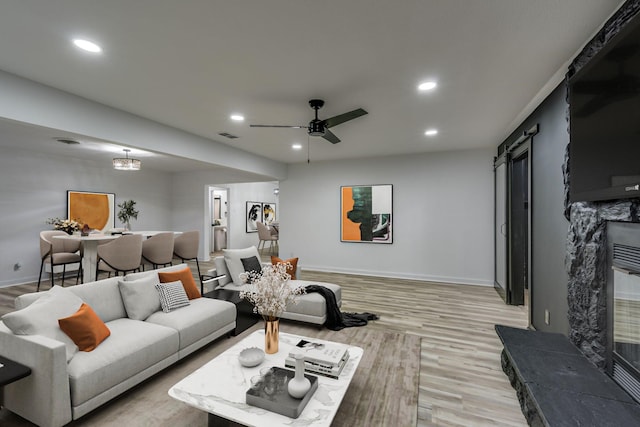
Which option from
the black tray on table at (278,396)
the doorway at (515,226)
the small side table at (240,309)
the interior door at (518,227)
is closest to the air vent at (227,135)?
the small side table at (240,309)

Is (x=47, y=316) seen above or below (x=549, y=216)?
below

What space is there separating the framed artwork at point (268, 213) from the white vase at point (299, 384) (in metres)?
9.56

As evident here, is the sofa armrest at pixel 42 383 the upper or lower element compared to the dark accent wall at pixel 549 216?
lower

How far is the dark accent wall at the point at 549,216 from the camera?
256 cm

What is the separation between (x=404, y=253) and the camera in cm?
607

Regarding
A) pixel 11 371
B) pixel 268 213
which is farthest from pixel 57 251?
pixel 268 213

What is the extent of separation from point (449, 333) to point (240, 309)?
2.42 meters

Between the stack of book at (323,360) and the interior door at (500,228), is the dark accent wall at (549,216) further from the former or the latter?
the stack of book at (323,360)

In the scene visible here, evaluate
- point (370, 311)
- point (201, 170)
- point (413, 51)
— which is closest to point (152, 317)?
point (370, 311)

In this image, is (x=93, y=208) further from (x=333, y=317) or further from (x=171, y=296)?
(x=333, y=317)

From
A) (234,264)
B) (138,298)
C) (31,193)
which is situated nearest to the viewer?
(138,298)

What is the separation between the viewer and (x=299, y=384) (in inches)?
65.8

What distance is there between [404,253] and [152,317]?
469 cm

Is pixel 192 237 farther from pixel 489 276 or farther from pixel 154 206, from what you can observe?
pixel 489 276
